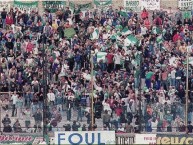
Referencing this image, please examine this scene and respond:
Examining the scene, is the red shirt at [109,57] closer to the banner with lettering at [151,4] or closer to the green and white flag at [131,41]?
the green and white flag at [131,41]

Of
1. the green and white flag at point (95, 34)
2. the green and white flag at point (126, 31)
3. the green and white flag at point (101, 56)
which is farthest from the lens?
the green and white flag at point (126, 31)

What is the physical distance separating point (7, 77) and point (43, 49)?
2.42 metres

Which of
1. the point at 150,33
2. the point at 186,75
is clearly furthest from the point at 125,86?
the point at 150,33

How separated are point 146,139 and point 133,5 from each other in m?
19.2

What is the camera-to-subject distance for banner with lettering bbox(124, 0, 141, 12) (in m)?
77.2

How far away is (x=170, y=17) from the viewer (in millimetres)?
75750

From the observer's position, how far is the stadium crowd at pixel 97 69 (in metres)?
62.7

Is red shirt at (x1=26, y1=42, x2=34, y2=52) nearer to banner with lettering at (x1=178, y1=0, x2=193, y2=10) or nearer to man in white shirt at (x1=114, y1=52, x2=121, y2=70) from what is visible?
man in white shirt at (x1=114, y1=52, x2=121, y2=70)

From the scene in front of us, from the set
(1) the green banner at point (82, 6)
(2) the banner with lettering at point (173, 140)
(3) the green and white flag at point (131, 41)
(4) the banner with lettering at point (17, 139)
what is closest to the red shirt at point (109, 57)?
(3) the green and white flag at point (131, 41)

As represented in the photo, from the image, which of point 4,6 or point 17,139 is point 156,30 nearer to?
point 4,6

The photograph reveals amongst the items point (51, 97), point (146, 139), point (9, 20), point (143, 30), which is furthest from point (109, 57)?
point (146, 139)

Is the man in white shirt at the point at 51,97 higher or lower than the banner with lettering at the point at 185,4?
lower

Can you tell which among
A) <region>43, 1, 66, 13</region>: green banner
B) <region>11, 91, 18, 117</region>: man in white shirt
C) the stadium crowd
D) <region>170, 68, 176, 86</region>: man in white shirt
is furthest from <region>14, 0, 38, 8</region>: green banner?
<region>11, 91, 18, 117</region>: man in white shirt

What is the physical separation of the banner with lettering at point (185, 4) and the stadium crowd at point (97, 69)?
72cm
